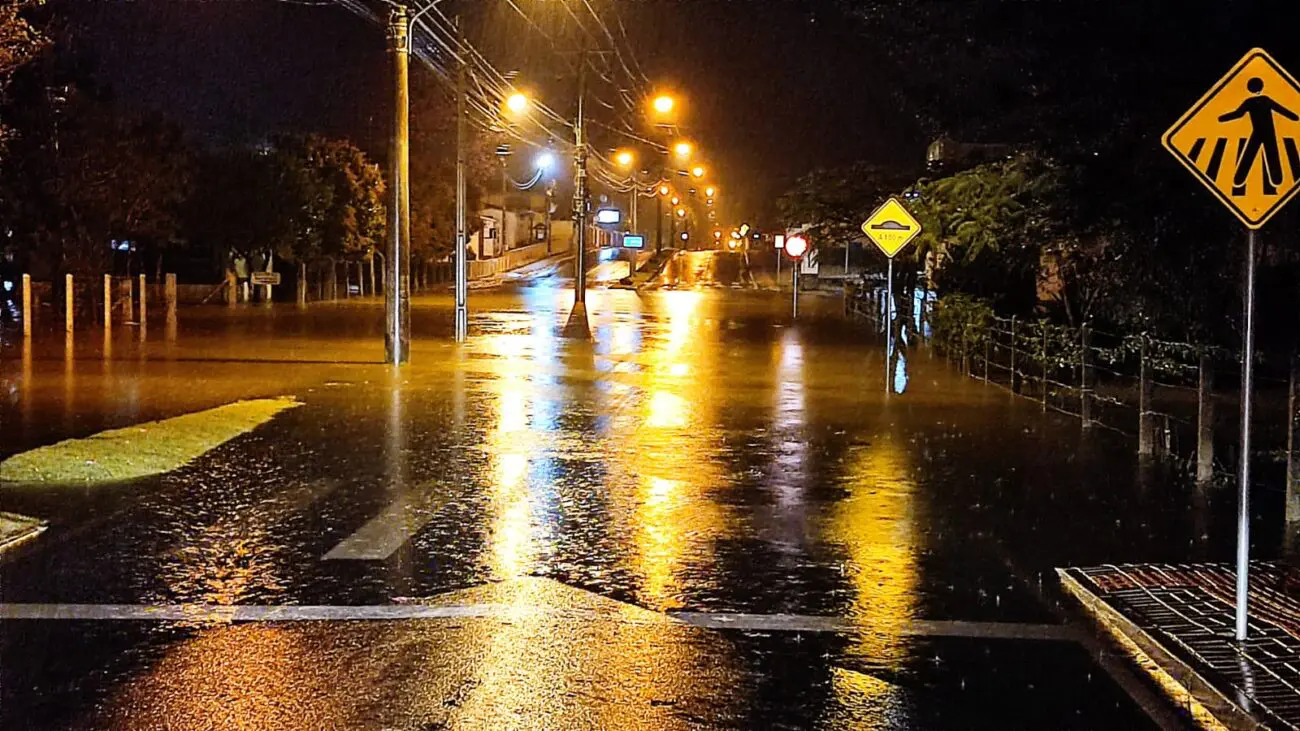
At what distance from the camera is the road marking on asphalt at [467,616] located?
7.80 meters

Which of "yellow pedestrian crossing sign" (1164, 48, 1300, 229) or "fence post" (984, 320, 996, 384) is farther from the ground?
"yellow pedestrian crossing sign" (1164, 48, 1300, 229)

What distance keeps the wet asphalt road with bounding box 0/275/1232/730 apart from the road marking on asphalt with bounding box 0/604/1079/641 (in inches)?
1.3

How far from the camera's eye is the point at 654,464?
14.0 metres

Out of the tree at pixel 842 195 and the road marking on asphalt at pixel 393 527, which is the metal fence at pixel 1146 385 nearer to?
the road marking on asphalt at pixel 393 527

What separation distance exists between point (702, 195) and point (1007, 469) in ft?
535

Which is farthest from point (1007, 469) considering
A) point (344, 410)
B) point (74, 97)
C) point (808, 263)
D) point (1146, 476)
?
point (808, 263)

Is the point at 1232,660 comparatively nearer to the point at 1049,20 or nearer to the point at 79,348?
the point at 1049,20

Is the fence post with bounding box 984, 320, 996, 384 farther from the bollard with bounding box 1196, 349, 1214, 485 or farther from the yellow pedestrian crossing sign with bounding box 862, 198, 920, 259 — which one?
the bollard with bounding box 1196, 349, 1214, 485

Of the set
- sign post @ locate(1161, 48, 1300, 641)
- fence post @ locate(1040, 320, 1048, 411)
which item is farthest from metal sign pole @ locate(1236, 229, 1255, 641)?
fence post @ locate(1040, 320, 1048, 411)

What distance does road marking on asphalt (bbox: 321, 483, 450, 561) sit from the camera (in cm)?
980

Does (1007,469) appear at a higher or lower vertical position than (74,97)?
lower

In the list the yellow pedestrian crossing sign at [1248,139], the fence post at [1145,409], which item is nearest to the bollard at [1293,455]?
the yellow pedestrian crossing sign at [1248,139]

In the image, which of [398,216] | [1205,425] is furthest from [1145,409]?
[398,216]

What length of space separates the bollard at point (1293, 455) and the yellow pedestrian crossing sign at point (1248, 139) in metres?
3.28
